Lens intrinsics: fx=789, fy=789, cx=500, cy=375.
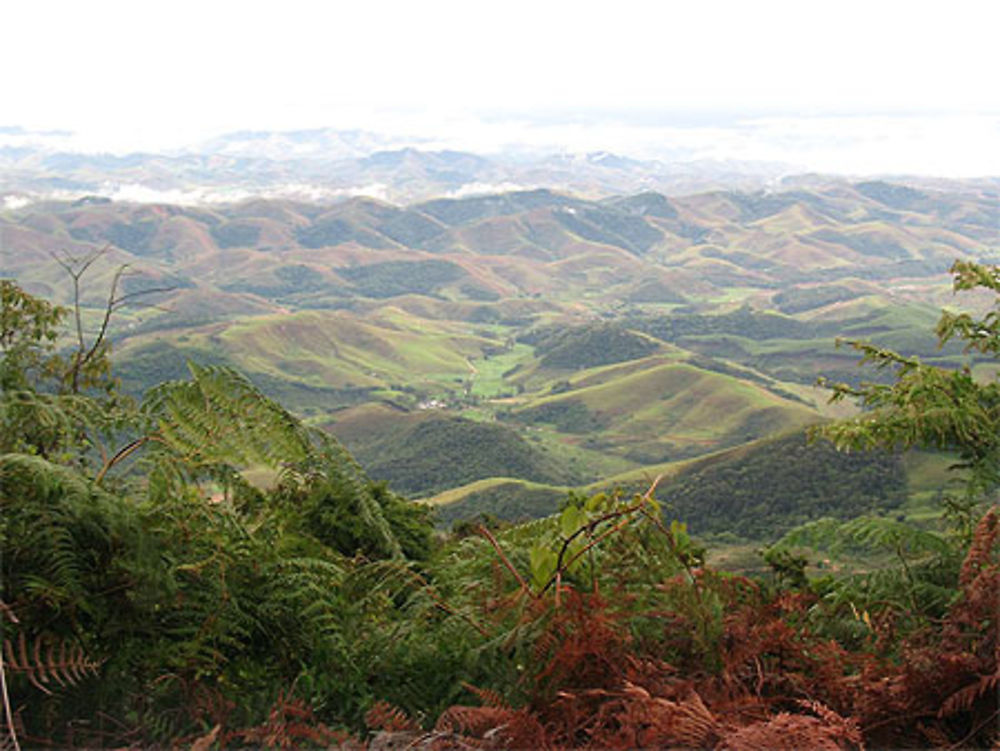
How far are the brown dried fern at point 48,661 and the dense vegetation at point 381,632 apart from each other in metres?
0.02

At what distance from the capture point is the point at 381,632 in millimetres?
3793

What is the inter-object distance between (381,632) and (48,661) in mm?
1419

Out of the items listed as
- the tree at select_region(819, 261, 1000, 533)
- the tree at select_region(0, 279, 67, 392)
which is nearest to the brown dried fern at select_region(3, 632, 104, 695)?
the tree at select_region(0, 279, 67, 392)

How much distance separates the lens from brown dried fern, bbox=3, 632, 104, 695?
9.45 feet

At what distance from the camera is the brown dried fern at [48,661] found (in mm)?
2881

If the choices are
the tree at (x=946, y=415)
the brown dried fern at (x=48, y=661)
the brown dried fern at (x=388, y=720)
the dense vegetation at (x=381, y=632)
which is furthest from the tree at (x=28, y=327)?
the tree at (x=946, y=415)

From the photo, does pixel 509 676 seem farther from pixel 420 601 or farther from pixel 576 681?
pixel 420 601

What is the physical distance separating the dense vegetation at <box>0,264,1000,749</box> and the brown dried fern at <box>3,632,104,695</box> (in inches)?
0.7

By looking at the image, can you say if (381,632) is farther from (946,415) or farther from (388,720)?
(946,415)

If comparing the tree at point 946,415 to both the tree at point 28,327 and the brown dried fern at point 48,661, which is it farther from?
the tree at point 28,327

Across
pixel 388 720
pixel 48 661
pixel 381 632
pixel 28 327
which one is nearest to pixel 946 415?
pixel 381 632

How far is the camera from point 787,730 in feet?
8.11

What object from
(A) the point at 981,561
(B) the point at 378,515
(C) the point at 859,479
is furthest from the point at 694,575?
(C) the point at 859,479

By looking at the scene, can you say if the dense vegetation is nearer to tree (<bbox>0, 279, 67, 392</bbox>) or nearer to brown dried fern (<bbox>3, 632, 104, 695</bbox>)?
brown dried fern (<bbox>3, 632, 104, 695</bbox>)
